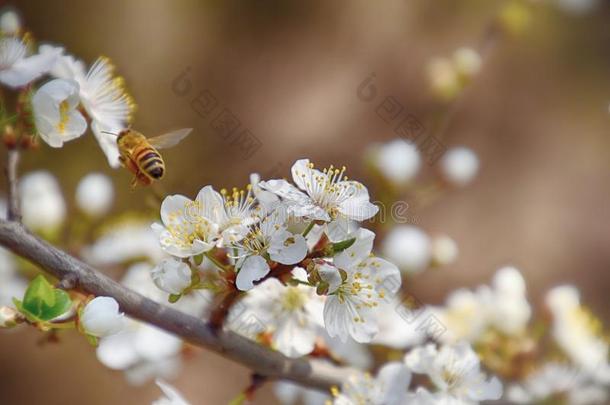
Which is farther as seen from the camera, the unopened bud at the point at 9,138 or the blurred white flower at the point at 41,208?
the blurred white flower at the point at 41,208

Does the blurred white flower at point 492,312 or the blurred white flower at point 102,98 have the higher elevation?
the blurred white flower at point 492,312

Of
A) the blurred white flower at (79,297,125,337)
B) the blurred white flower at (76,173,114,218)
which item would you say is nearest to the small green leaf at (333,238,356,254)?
the blurred white flower at (79,297,125,337)

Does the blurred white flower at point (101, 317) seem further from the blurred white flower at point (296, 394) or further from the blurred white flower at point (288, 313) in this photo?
the blurred white flower at point (296, 394)

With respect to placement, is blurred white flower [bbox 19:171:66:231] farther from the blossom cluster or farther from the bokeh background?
the bokeh background

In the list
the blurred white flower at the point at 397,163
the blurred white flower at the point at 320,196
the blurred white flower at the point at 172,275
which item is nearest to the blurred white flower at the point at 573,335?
the blurred white flower at the point at 397,163

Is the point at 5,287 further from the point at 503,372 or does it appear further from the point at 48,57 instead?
the point at 503,372

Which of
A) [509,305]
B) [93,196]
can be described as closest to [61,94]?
[93,196]
